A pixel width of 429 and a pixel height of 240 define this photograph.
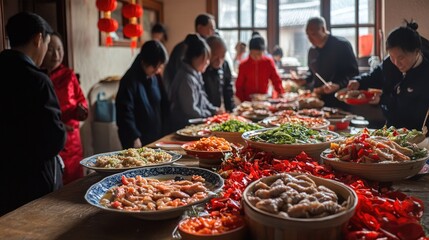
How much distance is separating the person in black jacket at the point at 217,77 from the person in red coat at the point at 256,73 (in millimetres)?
521

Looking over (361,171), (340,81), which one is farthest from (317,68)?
(361,171)

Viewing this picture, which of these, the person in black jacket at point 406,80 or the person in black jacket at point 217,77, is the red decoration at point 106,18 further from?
the person in black jacket at point 406,80

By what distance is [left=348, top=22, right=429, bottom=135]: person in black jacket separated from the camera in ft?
8.68

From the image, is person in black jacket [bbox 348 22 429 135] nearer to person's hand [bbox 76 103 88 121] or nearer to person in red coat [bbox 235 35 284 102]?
person in red coat [bbox 235 35 284 102]

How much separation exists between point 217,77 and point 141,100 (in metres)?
1.24

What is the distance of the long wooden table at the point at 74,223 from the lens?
121cm

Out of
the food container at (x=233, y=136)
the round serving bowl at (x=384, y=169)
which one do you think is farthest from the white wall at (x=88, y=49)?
the round serving bowl at (x=384, y=169)

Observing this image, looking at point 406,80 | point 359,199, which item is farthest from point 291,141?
point 406,80

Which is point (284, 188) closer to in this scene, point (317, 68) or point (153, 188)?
point (153, 188)

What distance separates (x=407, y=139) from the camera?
1.89m

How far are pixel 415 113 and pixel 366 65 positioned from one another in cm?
372

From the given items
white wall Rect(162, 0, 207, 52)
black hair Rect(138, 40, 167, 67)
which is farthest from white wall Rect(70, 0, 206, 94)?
black hair Rect(138, 40, 167, 67)

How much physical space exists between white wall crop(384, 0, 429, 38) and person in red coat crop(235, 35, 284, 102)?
150cm

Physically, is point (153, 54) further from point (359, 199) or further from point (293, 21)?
point (293, 21)
